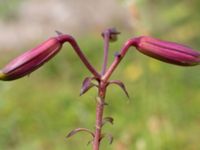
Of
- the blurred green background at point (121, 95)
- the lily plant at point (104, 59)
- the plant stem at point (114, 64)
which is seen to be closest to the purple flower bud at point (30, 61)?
the lily plant at point (104, 59)

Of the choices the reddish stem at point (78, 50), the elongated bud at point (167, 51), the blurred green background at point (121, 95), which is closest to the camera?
the reddish stem at point (78, 50)

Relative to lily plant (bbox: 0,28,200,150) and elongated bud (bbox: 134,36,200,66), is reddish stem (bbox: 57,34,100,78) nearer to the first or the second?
lily plant (bbox: 0,28,200,150)

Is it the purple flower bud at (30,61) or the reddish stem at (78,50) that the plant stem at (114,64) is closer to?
the reddish stem at (78,50)

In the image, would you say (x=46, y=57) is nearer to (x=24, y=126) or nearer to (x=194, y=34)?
(x=24, y=126)

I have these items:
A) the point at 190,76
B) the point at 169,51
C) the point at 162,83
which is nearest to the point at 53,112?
the point at 190,76

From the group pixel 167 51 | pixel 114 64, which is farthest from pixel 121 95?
pixel 114 64

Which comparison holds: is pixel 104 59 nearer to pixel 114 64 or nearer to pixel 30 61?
pixel 114 64
